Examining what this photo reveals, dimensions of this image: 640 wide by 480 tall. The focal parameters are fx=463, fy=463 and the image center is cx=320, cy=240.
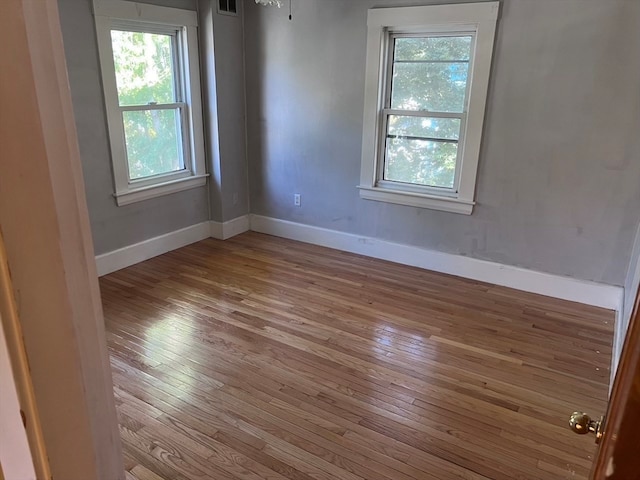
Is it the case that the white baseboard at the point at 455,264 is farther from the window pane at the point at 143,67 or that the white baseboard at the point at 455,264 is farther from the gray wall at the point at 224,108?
the window pane at the point at 143,67

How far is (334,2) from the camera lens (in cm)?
371

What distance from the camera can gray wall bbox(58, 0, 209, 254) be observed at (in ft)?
10.3

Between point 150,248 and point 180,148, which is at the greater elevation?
point 180,148

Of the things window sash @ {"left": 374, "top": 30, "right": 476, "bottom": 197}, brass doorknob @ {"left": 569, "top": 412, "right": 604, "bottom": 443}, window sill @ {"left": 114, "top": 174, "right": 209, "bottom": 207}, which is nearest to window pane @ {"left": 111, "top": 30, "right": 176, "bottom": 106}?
window sill @ {"left": 114, "top": 174, "right": 209, "bottom": 207}

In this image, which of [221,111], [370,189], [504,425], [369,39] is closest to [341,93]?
[369,39]

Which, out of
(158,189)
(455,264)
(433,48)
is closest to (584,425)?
(455,264)

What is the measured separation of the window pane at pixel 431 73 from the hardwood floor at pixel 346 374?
136 cm

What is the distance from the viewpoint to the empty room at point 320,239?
0.59 metres

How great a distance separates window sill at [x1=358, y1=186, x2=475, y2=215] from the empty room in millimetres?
19

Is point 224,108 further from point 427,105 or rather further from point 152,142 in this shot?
point 427,105

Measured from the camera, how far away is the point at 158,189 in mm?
3957

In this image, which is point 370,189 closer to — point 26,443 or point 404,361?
point 404,361

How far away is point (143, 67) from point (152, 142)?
596mm

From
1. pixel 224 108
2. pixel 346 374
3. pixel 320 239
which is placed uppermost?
pixel 224 108
